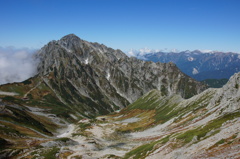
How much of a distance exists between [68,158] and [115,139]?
57.3 m

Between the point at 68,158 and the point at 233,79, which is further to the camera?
the point at 233,79

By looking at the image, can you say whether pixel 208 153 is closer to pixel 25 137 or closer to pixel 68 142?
pixel 68 142

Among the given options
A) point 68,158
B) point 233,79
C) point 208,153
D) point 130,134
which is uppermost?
point 233,79

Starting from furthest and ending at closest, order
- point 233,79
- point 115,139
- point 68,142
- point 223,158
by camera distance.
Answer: point 115,139, point 233,79, point 68,142, point 223,158

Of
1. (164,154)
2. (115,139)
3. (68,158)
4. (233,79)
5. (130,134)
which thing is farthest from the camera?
(130,134)

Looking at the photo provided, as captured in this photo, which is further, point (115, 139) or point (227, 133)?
point (115, 139)

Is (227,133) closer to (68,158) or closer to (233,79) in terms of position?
(68,158)

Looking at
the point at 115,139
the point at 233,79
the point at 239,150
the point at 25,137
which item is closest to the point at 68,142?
the point at 25,137

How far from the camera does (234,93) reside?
115500 millimetres

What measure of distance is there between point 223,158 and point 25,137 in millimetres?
107914

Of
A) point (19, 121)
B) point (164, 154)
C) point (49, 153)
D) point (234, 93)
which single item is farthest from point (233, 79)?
point (19, 121)

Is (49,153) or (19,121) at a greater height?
(19,121)

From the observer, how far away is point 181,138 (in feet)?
227

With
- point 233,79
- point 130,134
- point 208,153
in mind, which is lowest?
point 130,134
